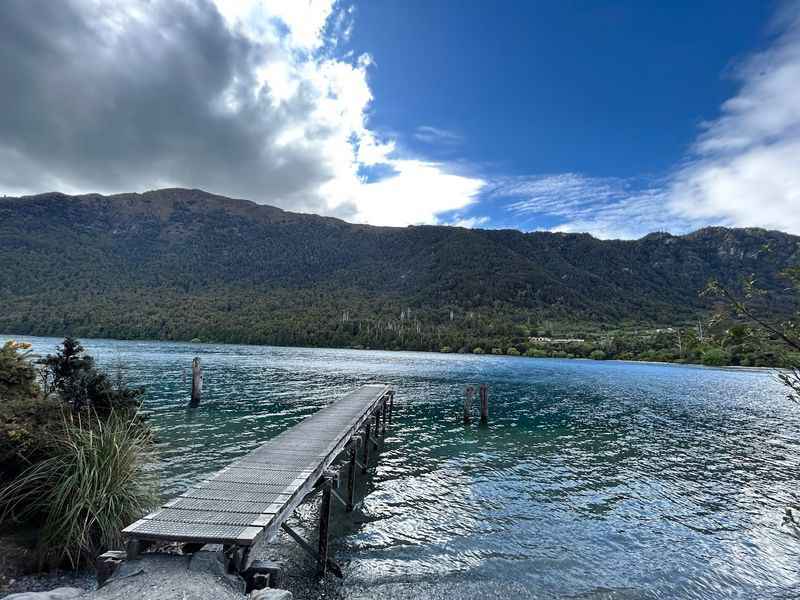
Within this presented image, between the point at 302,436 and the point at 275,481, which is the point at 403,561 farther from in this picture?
the point at 302,436

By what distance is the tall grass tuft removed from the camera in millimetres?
7402

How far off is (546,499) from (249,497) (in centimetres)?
1024

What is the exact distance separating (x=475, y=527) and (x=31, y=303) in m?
156

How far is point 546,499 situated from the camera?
46.9ft

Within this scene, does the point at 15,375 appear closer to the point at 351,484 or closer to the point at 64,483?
the point at 64,483

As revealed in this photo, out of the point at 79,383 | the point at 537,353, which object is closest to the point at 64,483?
the point at 79,383

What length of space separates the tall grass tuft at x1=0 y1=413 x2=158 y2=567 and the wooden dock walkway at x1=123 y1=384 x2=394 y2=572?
1.01m

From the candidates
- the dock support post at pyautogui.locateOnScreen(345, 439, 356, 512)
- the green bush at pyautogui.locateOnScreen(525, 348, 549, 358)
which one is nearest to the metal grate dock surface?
the dock support post at pyautogui.locateOnScreen(345, 439, 356, 512)

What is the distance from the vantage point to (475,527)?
38.8 feet

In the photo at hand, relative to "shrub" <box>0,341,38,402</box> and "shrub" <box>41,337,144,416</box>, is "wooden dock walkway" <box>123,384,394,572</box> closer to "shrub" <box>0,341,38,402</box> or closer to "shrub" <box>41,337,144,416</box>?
"shrub" <box>41,337,144,416</box>

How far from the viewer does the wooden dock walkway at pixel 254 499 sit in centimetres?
642

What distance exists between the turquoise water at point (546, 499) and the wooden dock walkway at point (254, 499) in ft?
5.56

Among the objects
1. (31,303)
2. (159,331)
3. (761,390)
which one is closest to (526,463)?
(761,390)

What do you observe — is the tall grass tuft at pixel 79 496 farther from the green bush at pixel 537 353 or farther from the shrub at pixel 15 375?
the green bush at pixel 537 353
